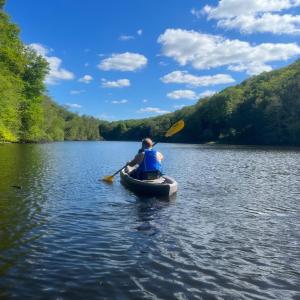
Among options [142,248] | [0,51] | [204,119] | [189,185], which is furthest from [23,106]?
[204,119]

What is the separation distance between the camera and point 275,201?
15930 millimetres

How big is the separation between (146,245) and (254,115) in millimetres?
100445

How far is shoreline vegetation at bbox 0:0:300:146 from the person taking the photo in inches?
1959

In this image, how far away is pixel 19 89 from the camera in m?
56.6

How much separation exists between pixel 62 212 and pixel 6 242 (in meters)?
3.70

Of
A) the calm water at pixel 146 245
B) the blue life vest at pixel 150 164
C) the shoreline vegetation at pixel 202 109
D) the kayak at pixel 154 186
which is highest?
the shoreline vegetation at pixel 202 109

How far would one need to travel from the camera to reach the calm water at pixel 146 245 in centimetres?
681

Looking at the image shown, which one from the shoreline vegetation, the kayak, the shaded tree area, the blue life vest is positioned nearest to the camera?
the kayak

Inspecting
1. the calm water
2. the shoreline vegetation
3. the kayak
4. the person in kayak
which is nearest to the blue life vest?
the person in kayak

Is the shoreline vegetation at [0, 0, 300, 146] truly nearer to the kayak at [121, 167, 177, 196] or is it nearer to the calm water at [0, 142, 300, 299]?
the kayak at [121, 167, 177, 196]

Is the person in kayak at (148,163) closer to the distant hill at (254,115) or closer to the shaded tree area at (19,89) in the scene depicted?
the shaded tree area at (19,89)

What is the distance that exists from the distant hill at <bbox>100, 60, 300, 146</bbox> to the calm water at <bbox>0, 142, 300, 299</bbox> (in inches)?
2796

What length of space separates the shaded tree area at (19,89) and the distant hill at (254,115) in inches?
1075

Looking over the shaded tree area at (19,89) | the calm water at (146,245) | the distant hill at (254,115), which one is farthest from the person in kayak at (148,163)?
the distant hill at (254,115)
